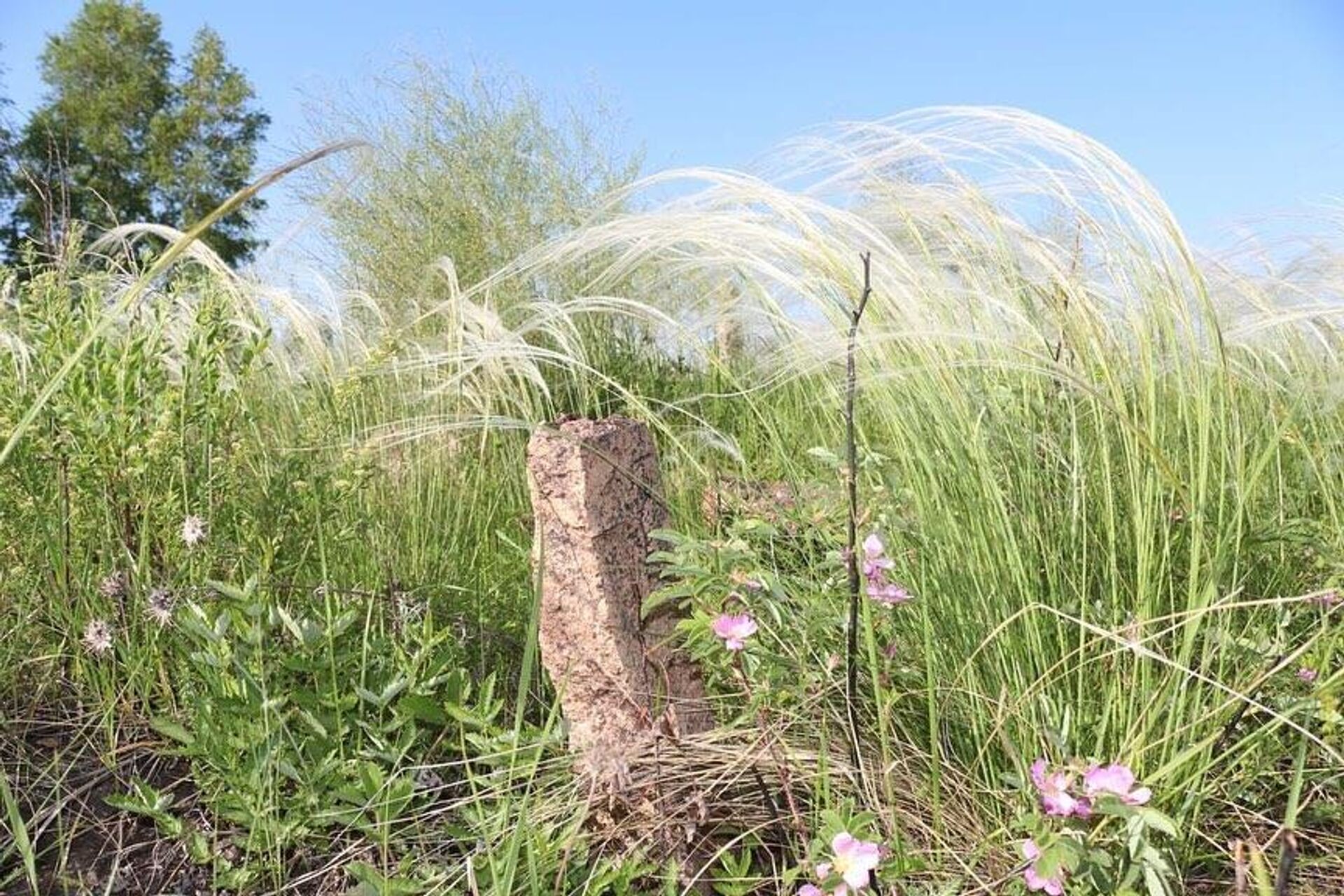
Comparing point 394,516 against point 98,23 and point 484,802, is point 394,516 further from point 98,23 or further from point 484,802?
point 98,23

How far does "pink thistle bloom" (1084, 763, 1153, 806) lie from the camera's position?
3.59 ft

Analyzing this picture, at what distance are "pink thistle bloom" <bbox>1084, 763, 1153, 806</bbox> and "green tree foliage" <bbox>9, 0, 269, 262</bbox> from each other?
57.0ft

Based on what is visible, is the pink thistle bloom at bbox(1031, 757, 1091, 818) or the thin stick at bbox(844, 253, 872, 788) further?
the thin stick at bbox(844, 253, 872, 788)

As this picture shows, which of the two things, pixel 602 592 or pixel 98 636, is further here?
pixel 98 636

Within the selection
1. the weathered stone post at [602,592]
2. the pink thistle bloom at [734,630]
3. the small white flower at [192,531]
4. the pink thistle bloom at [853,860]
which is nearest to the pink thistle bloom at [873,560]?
the pink thistle bloom at [734,630]

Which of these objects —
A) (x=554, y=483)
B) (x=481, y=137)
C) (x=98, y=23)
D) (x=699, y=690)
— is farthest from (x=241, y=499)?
(x=98, y=23)

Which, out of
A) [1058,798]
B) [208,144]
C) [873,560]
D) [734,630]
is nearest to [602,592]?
[734,630]

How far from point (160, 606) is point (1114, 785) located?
4.53 feet

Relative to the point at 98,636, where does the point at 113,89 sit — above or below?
above

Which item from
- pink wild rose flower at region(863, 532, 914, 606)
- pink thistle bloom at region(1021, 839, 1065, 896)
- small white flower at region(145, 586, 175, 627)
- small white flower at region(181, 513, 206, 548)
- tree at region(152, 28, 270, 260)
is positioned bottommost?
pink thistle bloom at region(1021, 839, 1065, 896)

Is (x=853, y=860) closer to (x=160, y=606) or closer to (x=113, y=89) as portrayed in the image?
(x=160, y=606)

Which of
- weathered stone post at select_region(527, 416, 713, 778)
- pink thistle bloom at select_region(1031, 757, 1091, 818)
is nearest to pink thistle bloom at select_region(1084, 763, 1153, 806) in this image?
pink thistle bloom at select_region(1031, 757, 1091, 818)

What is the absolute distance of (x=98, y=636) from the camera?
5.37 ft

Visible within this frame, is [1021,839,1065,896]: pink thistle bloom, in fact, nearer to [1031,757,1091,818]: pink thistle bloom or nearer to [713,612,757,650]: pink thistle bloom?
[1031,757,1091,818]: pink thistle bloom
